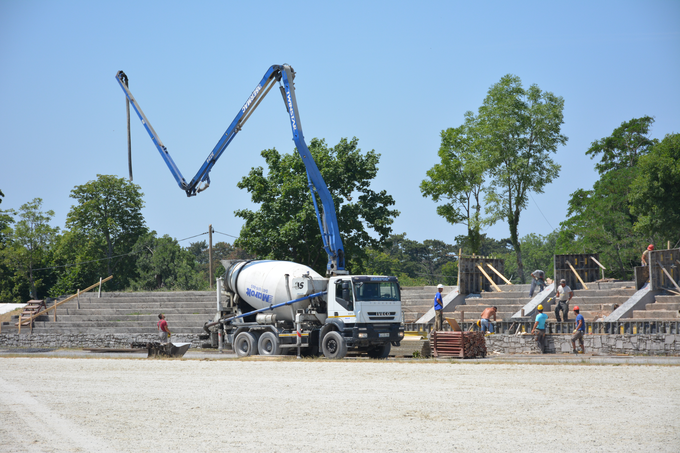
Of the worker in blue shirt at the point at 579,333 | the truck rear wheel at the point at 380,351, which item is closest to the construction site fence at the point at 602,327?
the worker in blue shirt at the point at 579,333

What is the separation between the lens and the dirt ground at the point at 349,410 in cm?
843

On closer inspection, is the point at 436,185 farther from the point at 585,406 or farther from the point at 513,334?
the point at 585,406

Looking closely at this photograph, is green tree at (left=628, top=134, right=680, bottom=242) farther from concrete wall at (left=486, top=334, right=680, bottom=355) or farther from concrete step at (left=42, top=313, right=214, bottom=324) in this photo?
concrete step at (left=42, top=313, right=214, bottom=324)

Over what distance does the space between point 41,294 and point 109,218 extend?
10509 millimetres

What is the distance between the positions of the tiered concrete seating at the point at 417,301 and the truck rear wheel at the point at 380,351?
10044mm

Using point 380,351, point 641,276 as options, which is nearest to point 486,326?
point 380,351

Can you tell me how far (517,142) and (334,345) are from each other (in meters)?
29.6

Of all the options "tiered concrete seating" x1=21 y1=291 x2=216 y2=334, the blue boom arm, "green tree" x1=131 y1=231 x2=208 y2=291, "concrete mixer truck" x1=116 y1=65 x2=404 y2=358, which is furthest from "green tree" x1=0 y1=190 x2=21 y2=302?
"concrete mixer truck" x1=116 y1=65 x2=404 y2=358

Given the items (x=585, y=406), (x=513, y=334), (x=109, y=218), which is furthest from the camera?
(x=109, y=218)

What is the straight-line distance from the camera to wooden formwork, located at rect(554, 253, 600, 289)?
103ft

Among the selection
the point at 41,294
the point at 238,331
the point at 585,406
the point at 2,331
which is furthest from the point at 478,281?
the point at 41,294

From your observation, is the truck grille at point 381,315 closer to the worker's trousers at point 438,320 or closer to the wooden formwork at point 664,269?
the worker's trousers at point 438,320

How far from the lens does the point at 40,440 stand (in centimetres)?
873

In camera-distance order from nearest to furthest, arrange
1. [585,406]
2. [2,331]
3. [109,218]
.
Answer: [585,406], [2,331], [109,218]
